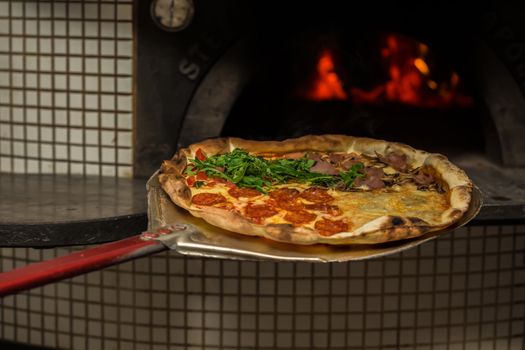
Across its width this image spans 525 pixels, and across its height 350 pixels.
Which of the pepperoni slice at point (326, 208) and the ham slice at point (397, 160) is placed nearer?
the pepperoni slice at point (326, 208)

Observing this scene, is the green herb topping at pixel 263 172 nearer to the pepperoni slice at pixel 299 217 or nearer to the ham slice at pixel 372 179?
the ham slice at pixel 372 179

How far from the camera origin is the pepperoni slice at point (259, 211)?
2.48 m

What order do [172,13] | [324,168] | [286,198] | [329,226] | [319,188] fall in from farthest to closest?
[172,13]
[324,168]
[319,188]
[286,198]
[329,226]

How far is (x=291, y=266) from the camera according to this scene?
3.79 metres

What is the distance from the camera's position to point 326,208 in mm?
2553

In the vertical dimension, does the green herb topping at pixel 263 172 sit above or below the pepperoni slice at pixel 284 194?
above

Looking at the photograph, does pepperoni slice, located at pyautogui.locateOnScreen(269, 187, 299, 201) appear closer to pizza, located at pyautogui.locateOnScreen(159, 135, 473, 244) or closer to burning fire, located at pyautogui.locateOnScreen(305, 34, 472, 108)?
pizza, located at pyautogui.locateOnScreen(159, 135, 473, 244)

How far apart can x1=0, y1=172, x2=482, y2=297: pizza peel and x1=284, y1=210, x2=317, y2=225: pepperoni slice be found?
12 centimetres

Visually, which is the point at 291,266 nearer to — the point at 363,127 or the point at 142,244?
the point at 363,127

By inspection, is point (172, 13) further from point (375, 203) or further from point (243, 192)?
point (375, 203)

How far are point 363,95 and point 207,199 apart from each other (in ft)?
5.49

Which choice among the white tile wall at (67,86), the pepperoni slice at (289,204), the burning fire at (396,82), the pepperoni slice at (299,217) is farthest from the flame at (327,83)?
the pepperoni slice at (299,217)

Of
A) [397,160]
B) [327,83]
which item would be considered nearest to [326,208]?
[397,160]

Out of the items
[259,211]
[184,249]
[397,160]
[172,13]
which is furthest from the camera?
[172,13]
